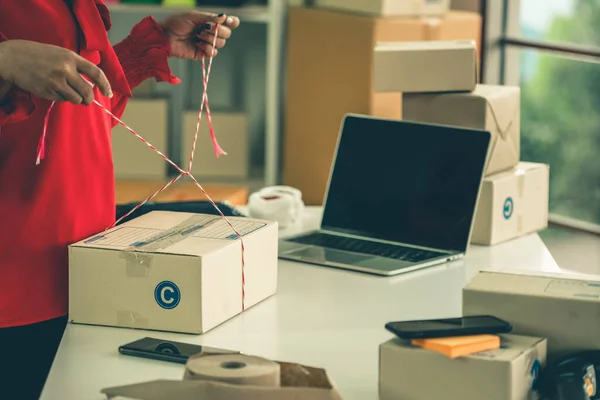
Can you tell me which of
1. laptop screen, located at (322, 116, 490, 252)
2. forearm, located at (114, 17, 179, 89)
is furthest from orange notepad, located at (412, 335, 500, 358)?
forearm, located at (114, 17, 179, 89)

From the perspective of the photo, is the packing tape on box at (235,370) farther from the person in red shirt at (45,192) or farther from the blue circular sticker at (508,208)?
Answer: the blue circular sticker at (508,208)

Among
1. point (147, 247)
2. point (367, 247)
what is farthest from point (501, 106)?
point (147, 247)

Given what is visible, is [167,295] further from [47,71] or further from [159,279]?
[47,71]

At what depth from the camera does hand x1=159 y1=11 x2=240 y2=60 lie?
5.80ft

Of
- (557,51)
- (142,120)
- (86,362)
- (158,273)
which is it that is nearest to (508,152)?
(158,273)

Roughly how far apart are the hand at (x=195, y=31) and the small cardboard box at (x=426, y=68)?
0.46m

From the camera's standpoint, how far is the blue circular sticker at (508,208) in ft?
6.58

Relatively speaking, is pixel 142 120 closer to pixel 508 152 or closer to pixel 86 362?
pixel 508 152

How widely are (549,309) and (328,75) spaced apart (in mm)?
2293

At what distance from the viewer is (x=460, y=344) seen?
1.10m

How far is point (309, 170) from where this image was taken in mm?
3508

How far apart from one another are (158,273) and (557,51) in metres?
2.34

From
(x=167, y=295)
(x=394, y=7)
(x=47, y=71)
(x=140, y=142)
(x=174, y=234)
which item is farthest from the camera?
(x=140, y=142)

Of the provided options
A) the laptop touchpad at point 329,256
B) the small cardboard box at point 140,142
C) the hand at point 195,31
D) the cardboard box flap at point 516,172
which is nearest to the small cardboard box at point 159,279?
the laptop touchpad at point 329,256
